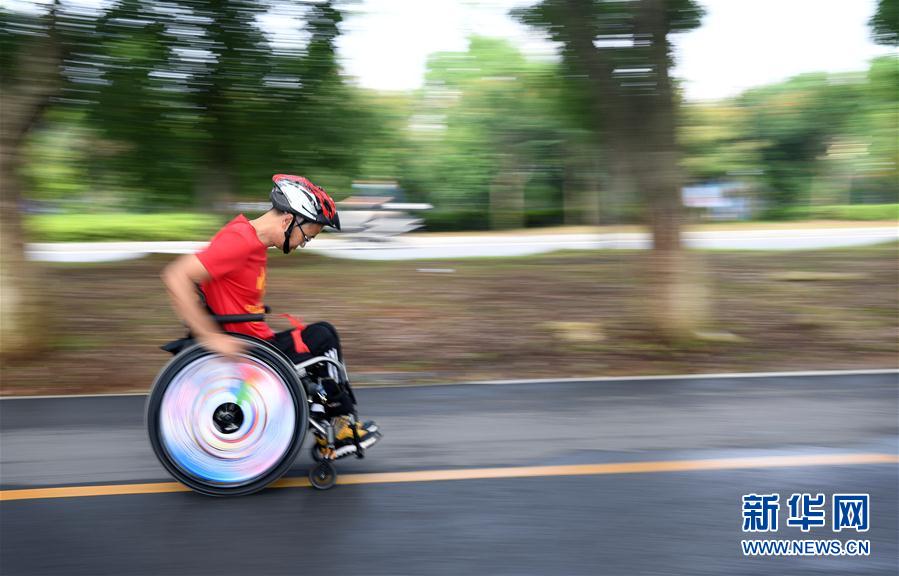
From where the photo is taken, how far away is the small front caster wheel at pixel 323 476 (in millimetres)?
4430

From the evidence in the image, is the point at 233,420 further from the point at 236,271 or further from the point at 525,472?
the point at 525,472

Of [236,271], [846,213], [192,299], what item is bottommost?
[846,213]

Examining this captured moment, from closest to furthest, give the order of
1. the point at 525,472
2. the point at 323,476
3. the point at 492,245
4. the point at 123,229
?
the point at 323,476
the point at 525,472
the point at 492,245
the point at 123,229

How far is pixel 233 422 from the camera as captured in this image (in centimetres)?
430

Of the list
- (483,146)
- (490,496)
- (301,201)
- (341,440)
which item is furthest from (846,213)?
(301,201)

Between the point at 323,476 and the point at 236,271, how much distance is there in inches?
46.3

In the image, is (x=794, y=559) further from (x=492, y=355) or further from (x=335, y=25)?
(x=335, y=25)

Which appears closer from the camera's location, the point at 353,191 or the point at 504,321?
the point at 504,321

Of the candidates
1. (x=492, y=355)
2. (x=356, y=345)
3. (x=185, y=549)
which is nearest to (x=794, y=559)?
(x=185, y=549)

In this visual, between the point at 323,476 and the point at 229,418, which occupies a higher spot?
the point at 229,418

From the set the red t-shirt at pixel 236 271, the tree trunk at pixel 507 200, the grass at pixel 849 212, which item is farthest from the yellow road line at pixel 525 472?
the grass at pixel 849 212

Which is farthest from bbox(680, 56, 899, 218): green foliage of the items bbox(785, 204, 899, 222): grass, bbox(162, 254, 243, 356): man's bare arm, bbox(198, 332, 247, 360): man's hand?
bbox(162, 254, 243, 356): man's bare arm

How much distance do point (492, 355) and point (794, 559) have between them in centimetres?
492

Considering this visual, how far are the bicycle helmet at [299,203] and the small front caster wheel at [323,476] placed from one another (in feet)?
3.81
